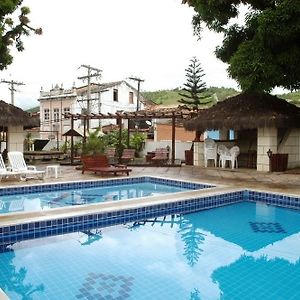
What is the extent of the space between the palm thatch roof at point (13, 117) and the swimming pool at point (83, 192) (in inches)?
238

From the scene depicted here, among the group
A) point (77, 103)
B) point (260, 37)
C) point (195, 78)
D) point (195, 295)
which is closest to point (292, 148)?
point (260, 37)

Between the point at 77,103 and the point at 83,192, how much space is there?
28851mm

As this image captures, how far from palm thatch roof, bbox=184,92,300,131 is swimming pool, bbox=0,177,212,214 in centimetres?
445

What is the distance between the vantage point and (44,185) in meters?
10.1

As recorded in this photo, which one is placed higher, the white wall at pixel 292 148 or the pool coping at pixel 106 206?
the white wall at pixel 292 148

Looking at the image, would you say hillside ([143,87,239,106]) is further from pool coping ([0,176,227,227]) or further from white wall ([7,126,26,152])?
pool coping ([0,176,227,227])

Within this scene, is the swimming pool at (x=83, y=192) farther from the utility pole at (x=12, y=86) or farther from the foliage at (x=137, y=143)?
the utility pole at (x=12, y=86)

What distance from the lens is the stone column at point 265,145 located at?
14094mm

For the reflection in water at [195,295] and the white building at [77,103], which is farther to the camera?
the white building at [77,103]

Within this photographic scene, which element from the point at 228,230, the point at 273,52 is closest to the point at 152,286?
the point at 228,230

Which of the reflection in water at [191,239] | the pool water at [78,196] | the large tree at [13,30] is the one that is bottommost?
the reflection in water at [191,239]

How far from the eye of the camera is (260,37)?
37.6ft

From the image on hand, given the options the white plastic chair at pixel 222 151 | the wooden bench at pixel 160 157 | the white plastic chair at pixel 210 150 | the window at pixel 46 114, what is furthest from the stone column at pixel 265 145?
the window at pixel 46 114

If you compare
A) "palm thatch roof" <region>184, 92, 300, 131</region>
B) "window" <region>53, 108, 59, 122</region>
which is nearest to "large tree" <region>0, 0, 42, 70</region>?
"palm thatch roof" <region>184, 92, 300, 131</region>
